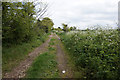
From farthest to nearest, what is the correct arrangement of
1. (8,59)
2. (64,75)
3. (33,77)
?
(8,59) < (64,75) < (33,77)

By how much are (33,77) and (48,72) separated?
645 millimetres

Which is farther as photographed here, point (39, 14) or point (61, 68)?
point (39, 14)

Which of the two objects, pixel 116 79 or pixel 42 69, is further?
pixel 42 69

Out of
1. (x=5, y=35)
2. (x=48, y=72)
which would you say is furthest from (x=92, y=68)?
(x=5, y=35)

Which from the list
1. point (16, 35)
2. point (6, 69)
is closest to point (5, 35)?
point (16, 35)

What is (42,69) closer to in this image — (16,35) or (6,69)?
(6,69)

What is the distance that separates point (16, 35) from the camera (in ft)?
20.6

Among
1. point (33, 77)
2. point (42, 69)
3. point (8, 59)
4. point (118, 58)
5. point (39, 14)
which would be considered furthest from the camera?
point (39, 14)

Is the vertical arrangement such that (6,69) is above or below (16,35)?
below

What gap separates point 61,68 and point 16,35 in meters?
4.42

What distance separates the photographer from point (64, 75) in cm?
340

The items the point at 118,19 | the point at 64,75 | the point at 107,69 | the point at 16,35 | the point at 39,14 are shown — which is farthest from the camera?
the point at 39,14

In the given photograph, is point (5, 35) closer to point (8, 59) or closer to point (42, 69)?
point (8, 59)

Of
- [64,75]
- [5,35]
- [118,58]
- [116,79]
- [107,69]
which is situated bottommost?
[64,75]
